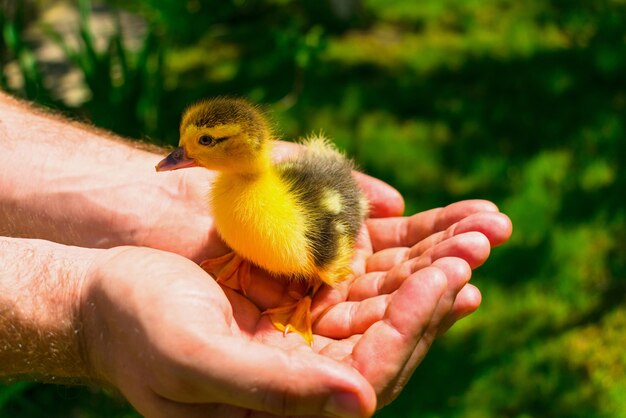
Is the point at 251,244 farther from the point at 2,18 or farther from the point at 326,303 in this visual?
the point at 2,18

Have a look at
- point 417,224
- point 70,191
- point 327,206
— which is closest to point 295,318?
point 327,206

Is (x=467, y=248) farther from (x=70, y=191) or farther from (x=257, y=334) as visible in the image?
(x=70, y=191)

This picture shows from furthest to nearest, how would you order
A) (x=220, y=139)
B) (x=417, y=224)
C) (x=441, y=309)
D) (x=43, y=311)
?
1. (x=417, y=224)
2. (x=220, y=139)
3. (x=43, y=311)
4. (x=441, y=309)

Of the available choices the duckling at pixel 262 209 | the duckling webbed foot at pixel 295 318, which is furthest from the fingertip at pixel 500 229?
the duckling webbed foot at pixel 295 318

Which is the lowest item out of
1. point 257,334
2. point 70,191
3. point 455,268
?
point 257,334

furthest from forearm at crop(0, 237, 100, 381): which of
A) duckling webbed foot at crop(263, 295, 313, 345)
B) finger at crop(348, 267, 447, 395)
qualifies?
finger at crop(348, 267, 447, 395)

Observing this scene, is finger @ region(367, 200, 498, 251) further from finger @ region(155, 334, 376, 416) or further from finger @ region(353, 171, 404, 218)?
finger @ region(155, 334, 376, 416)

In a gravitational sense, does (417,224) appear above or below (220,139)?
below

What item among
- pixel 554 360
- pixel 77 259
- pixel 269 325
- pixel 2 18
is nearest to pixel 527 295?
pixel 554 360
